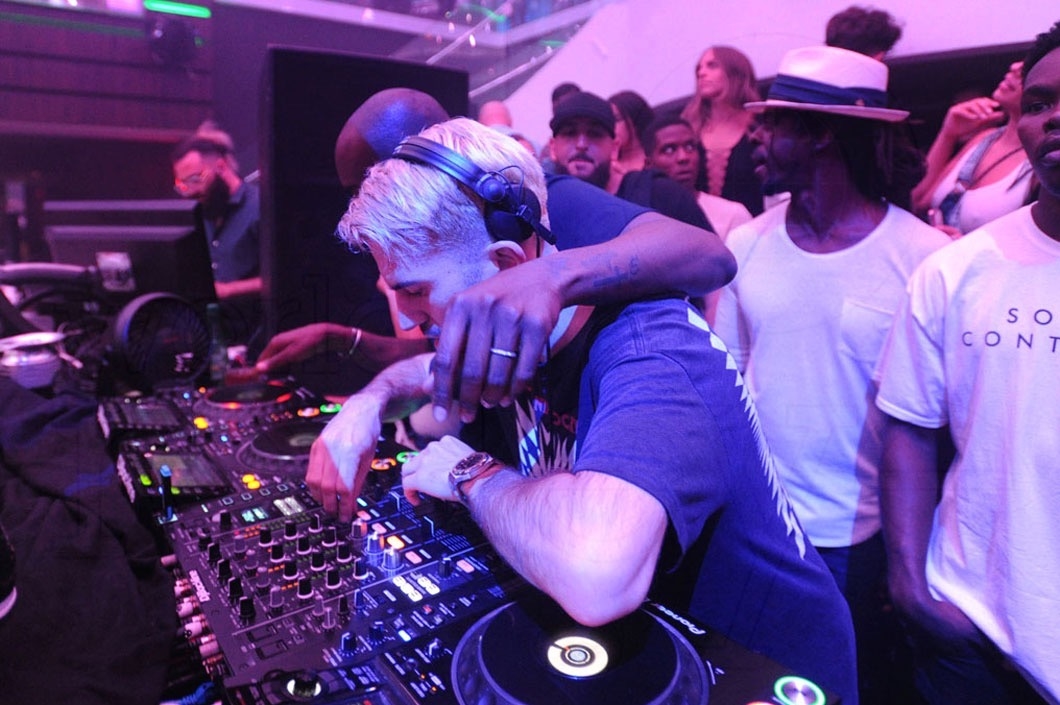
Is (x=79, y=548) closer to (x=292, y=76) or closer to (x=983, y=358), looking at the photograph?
(x=292, y=76)

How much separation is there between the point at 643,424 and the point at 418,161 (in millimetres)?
456

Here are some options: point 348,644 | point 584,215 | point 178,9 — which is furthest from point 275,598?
point 178,9

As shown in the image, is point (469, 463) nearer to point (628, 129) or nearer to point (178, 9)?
point (628, 129)

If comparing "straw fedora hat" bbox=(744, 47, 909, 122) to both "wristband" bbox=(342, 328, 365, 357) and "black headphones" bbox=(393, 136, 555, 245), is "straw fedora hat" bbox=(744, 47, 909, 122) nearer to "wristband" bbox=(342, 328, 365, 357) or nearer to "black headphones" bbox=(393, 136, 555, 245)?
"black headphones" bbox=(393, 136, 555, 245)

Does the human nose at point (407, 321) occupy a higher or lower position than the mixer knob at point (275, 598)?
higher

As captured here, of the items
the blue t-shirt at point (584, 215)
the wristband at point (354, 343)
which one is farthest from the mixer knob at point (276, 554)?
the wristband at point (354, 343)

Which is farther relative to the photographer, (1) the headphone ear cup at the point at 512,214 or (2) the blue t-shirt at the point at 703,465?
(1) the headphone ear cup at the point at 512,214

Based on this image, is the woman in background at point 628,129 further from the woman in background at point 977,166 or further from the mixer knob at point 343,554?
the mixer knob at point 343,554

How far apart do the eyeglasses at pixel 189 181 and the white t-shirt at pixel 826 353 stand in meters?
2.28

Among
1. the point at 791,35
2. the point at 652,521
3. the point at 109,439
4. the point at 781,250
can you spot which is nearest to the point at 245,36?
the point at 109,439

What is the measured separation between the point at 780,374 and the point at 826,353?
102 millimetres

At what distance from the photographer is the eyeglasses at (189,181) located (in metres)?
2.80

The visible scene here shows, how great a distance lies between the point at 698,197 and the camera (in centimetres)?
190

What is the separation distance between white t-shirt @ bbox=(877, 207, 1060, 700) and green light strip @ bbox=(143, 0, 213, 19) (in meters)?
2.37
